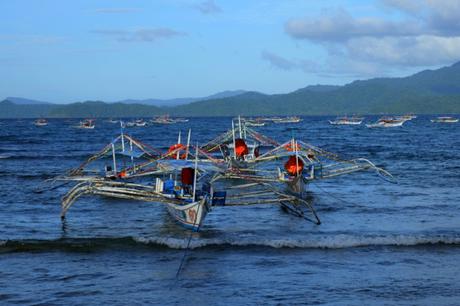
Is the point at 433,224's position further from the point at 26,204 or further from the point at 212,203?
the point at 26,204

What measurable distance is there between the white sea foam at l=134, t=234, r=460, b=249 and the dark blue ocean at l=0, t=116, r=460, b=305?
40 millimetres

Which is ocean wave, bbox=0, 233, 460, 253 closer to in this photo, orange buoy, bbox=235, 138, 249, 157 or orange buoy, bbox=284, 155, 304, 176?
orange buoy, bbox=284, 155, 304, 176

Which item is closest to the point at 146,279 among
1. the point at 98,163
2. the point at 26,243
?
the point at 26,243

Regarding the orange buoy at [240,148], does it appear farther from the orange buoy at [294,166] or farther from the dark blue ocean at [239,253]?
the orange buoy at [294,166]

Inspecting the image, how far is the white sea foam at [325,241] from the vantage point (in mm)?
25062

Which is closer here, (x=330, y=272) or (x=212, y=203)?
(x=330, y=272)

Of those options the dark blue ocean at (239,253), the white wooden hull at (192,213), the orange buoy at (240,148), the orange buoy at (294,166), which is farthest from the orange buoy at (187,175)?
the orange buoy at (240,148)

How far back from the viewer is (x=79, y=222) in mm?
31156

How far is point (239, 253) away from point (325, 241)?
3.53m

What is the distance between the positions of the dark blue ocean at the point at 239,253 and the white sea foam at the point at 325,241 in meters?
0.04

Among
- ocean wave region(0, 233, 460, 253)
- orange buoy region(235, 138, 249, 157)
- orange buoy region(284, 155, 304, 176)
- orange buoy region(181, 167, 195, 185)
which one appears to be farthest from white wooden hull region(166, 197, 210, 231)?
orange buoy region(235, 138, 249, 157)

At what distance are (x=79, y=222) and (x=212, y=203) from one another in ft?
26.0

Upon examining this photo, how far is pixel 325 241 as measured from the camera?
25.3m

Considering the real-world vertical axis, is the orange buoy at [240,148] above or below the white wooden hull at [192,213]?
above
